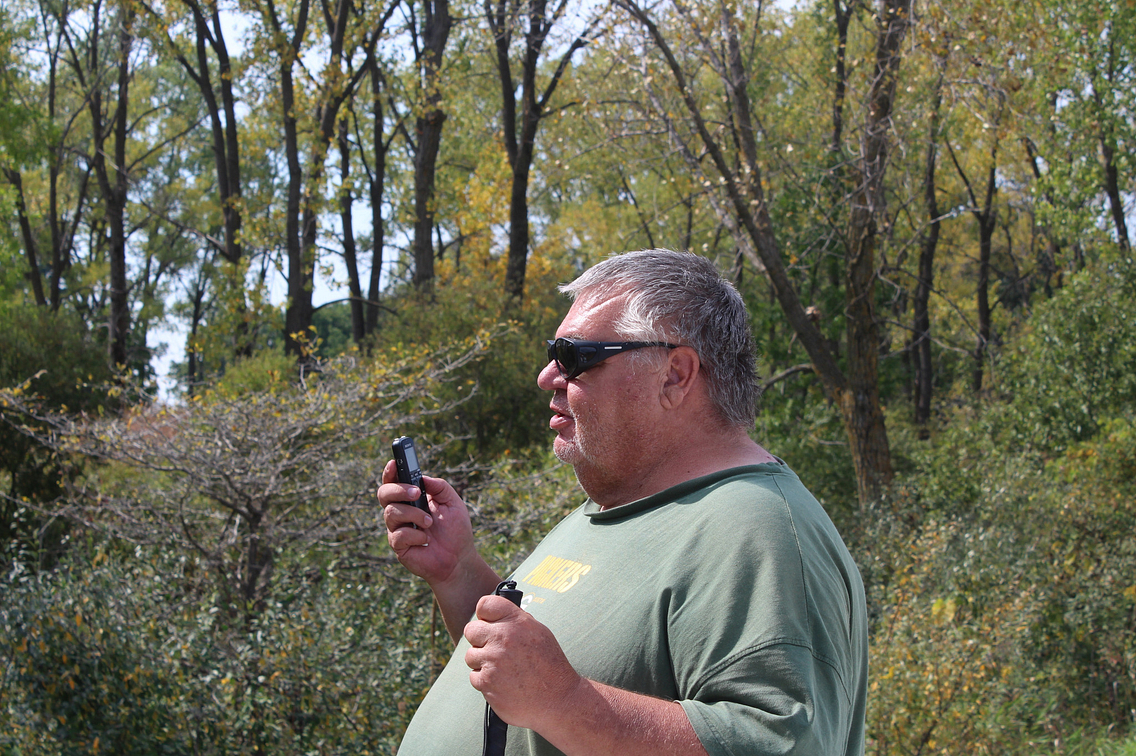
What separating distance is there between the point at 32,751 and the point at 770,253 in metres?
7.36

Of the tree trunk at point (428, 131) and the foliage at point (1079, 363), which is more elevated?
the tree trunk at point (428, 131)

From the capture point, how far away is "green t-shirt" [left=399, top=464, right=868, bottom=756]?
1351 millimetres

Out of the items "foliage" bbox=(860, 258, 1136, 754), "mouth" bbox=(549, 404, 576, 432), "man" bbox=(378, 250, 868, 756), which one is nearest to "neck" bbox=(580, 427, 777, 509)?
"man" bbox=(378, 250, 868, 756)

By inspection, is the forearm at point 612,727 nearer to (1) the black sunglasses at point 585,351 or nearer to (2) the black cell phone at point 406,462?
(1) the black sunglasses at point 585,351

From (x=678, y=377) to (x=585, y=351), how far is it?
0.20 meters

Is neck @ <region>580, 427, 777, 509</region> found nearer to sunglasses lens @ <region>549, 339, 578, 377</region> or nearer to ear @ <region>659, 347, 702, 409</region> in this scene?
ear @ <region>659, 347, 702, 409</region>

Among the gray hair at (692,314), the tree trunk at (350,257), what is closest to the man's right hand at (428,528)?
the gray hair at (692,314)

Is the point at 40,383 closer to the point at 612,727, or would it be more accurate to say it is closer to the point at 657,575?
the point at 657,575

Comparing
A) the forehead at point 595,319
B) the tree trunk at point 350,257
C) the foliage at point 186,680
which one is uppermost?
the tree trunk at point 350,257

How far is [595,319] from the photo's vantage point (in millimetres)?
1948

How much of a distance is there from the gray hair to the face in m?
0.05

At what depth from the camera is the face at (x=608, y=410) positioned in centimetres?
Result: 189

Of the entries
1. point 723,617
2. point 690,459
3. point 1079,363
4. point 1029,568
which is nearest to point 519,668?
point 723,617

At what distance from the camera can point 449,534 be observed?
7.50 feet
